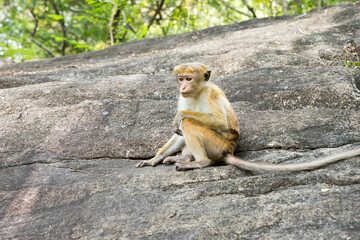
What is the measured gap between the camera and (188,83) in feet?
14.0

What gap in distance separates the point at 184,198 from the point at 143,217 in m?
0.47

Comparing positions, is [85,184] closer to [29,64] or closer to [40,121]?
[40,121]

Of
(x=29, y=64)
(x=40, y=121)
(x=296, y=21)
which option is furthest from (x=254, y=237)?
(x=29, y=64)

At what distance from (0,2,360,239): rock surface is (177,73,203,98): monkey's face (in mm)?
1001

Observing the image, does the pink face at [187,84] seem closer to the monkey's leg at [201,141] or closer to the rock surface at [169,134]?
the monkey's leg at [201,141]

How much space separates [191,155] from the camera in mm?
4531

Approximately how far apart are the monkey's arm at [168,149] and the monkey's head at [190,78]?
82 cm

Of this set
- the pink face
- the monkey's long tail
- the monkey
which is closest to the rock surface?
the monkey's long tail

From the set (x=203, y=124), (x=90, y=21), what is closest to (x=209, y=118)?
(x=203, y=124)

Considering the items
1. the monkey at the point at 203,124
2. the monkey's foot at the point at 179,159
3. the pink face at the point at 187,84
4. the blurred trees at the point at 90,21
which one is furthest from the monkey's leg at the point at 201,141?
the blurred trees at the point at 90,21

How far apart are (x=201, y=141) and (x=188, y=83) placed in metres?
0.76

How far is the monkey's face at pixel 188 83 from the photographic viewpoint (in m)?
4.26

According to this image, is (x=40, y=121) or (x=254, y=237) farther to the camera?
(x=40, y=121)

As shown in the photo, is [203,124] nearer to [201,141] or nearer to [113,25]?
[201,141]
